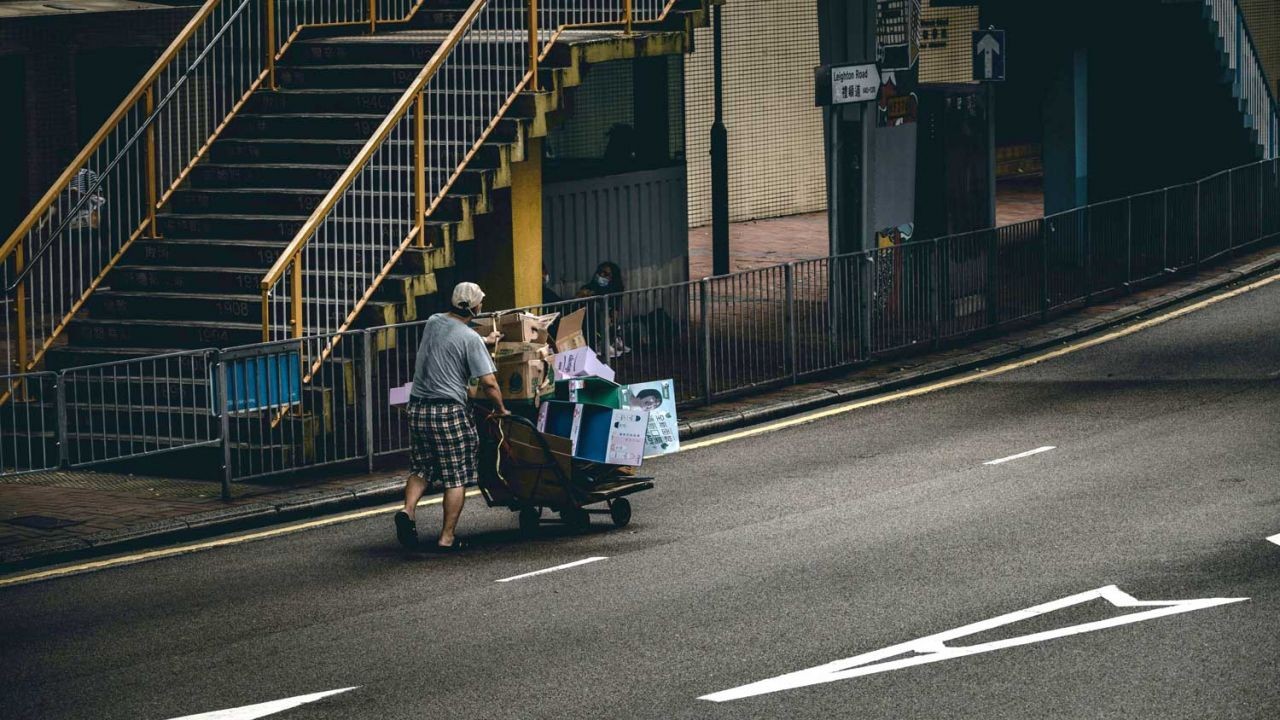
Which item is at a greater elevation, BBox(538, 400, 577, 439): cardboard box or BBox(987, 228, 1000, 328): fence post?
BBox(987, 228, 1000, 328): fence post

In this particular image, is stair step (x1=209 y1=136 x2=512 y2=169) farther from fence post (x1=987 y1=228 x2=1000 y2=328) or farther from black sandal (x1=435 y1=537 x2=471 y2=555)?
fence post (x1=987 y1=228 x2=1000 y2=328)

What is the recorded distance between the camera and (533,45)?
18.2 m

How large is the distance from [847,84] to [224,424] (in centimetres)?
799

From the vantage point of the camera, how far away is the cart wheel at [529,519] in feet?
44.3

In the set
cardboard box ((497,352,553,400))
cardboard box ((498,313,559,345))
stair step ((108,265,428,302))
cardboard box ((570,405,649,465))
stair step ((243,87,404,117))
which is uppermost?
stair step ((243,87,404,117))

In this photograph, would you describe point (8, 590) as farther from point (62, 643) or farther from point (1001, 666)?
point (1001, 666)

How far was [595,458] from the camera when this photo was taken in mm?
13250

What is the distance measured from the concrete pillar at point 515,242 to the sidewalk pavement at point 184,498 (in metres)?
2.66

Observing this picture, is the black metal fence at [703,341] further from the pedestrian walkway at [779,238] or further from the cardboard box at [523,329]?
the pedestrian walkway at [779,238]

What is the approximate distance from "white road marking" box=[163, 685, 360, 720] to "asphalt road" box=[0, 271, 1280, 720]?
0.07m

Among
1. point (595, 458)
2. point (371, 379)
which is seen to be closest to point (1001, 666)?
point (595, 458)

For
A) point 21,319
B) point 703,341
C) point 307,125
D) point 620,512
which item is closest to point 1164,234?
point 703,341

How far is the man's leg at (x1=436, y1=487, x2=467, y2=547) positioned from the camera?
12828 mm

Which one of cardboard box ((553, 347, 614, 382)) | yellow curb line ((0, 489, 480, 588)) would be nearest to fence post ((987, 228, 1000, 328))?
yellow curb line ((0, 489, 480, 588))
